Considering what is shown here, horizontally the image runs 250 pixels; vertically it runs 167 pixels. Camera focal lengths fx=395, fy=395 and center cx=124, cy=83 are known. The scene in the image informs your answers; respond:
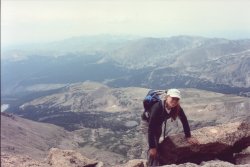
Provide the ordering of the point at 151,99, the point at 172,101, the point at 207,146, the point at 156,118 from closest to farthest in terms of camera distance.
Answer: the point at 172,101
the point at 156,118
the point at 151,99
the point at 207,146

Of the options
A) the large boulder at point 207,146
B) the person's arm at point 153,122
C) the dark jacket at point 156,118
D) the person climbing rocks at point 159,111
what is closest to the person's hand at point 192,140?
the large boulder at point 207,146

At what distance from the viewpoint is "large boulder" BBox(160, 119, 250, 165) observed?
54.7 ft

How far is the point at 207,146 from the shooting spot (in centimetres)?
1670

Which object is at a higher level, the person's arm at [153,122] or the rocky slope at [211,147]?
the person's arm at [153,122]

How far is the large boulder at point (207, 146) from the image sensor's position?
1669 centimetres

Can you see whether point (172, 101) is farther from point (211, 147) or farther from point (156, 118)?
point (211, 147)

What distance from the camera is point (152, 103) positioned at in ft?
49.2

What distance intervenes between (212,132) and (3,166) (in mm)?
11690

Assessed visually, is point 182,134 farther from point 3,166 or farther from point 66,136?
point 66,136

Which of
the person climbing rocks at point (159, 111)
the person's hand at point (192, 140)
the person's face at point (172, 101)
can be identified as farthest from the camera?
the person's hand at point (192, 140)

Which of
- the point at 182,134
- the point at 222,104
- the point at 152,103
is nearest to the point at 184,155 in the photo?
the point at 182,134

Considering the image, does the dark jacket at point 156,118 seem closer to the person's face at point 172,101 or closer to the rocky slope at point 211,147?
the person's face at point 172,101

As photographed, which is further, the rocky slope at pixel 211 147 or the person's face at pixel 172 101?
the rocky slope at pixel 211 147

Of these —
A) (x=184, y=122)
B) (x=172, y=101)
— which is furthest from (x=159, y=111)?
(x=184, y=122)
